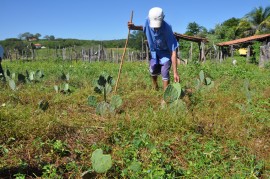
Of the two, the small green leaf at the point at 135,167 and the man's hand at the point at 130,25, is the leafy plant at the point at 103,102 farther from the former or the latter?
the small green leaf at the point at 135,167

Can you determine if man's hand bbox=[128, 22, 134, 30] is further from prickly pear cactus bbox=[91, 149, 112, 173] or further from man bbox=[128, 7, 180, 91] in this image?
prickly pear cactus bbox=[91, 149, 112, 173]

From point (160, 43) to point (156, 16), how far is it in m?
0.47

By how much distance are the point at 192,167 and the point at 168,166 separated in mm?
249

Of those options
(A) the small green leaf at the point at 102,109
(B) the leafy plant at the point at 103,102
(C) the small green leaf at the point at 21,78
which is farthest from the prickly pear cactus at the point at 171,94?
(C) the small green leaf at the point at 21,78

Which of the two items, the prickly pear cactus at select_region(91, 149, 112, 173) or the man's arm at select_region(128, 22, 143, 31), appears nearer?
the prickly pear cactus at select_region(91, 149, 112, 173)

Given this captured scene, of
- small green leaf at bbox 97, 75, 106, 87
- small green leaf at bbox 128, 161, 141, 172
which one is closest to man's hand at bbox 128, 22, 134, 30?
small green leaf at bbox 97, 75, 106, 87

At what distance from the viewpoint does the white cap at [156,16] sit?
412 centimetres

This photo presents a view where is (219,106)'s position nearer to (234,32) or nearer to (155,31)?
(155,31)

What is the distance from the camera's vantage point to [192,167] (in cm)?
247

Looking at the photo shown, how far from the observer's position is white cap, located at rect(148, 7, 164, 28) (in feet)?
13.5

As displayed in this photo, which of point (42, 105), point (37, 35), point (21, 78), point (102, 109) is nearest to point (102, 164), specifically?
point (102, 109)

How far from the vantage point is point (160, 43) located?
4469 millimetres

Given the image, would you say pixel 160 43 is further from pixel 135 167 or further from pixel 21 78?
pixel 21 78

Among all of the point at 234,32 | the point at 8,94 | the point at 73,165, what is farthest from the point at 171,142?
the point at 234,32
